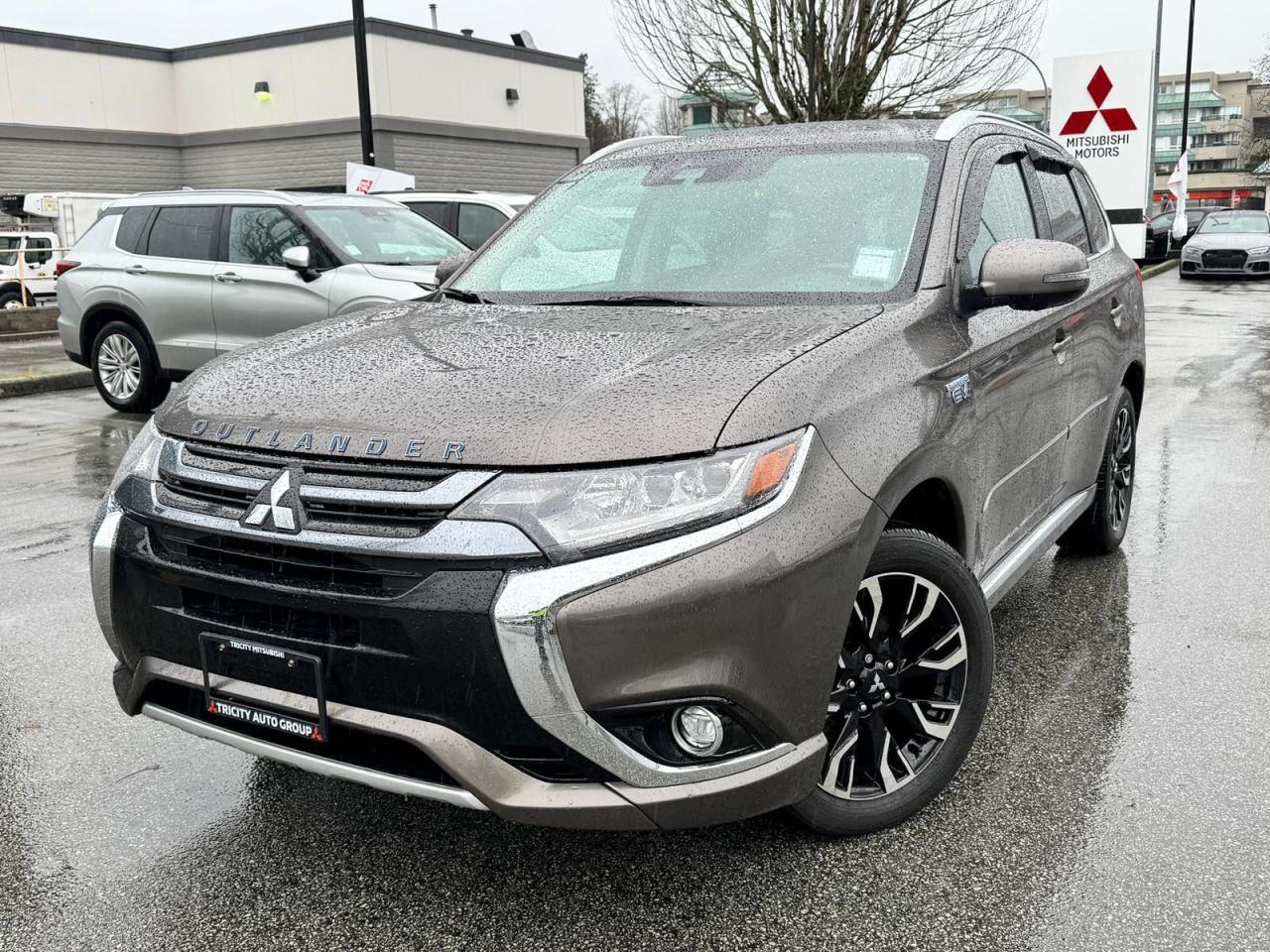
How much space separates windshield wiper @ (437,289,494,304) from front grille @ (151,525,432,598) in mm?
1344

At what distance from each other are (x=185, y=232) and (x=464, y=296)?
7438 mm

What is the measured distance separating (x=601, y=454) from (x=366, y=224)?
27.2 ft

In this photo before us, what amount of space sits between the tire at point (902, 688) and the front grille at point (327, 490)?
1024mm

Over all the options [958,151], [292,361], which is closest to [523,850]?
[292,361]

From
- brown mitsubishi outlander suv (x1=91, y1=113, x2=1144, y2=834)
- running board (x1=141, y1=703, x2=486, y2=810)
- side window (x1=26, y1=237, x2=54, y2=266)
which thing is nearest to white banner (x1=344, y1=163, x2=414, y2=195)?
side window (x1=26, y1=237, x2=54, y2=266)

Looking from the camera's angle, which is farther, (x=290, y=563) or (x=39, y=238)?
(x=39, y=238)

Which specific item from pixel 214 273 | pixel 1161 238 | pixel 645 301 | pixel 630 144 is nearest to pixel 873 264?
pixel 645 301

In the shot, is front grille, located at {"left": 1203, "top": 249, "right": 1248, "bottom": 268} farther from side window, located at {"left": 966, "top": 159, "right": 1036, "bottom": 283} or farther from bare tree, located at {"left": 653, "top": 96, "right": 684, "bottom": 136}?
bare tree, located at {"left": 653, "top": 96, "right": 684, "bottom": 136}

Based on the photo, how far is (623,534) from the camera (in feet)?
7.66

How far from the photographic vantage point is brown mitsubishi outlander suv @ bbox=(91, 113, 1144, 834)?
7.66 feet

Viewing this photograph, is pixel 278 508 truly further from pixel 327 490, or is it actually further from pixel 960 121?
pixel 960 121

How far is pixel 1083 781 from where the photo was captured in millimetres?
3232

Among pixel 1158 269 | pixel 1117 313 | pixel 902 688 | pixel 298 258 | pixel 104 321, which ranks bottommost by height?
pixel 1158 269

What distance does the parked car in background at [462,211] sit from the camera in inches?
508
